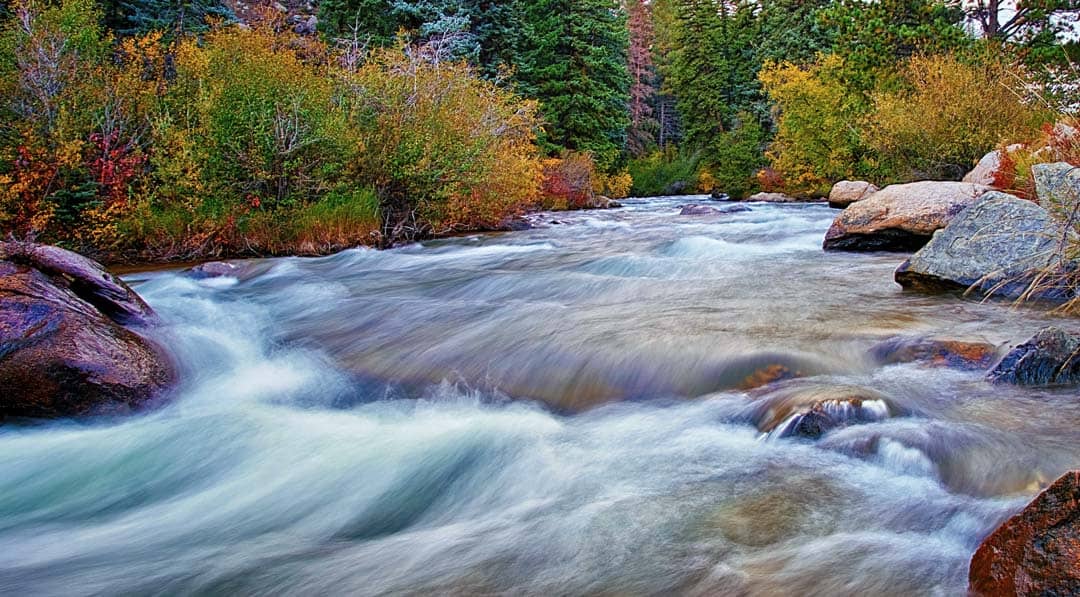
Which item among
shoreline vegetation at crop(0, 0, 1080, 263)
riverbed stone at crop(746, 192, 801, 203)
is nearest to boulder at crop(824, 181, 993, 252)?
shoreline vegetation at crop(0, 0, 1080, 263)

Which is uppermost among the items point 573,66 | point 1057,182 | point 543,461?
point 573,66

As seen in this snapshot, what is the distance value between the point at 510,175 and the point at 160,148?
7.58 m

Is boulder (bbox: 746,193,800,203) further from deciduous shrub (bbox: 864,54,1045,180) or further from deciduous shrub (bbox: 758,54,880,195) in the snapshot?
deciduous shrub (bbox: 864,54,1045,180)

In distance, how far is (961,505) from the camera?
330cm

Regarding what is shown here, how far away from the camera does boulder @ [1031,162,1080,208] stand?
509cm

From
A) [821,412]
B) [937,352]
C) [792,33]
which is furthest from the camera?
[792,33]

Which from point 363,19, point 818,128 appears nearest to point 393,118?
point 363,19

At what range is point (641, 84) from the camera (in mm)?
48250

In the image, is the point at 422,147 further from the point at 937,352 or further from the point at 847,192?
the point at 847,192

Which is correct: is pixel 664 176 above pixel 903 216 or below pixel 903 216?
above

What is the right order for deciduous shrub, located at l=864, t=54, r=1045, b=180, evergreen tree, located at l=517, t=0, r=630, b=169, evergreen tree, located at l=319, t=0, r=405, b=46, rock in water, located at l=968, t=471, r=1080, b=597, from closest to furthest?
rock in water, located at l=968, t=471, r=1080, b=597 < deciduous shrub, located at l=864, t=54, r=1045, b=180 < evergreen tree, located at l=319, t=0, r=405, b=46 < evergreen tree, located at l=517, t=0, r=630, b=169

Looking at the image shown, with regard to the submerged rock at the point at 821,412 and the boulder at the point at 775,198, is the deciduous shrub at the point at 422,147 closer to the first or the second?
the submerged rock at the point at 821,412

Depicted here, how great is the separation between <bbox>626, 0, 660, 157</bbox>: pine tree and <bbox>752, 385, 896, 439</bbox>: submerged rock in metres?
38.5

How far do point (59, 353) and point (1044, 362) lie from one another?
20.7 feet
